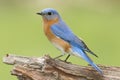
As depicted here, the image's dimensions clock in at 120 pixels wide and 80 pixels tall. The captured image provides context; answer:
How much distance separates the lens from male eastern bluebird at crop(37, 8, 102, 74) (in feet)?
30.5

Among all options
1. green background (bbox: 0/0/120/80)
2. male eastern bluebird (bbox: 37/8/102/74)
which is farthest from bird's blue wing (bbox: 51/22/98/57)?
green background (bbox: 0/0/120/80)

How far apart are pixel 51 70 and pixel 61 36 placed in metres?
0.65

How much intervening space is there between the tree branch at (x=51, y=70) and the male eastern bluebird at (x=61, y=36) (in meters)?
0.21

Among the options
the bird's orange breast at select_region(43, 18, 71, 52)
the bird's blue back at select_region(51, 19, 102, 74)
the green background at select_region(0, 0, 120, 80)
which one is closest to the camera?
the bird's blue back at select_region(51, 19, 102, 74)

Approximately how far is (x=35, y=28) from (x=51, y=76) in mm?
8129

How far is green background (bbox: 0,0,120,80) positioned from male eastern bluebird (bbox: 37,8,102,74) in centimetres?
396

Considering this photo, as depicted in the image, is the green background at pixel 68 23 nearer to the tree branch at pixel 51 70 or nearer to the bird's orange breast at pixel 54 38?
the bird's orange breast at pixel 54 38

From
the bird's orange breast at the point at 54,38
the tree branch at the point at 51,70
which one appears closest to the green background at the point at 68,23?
the bird's orange breast at the point at 54,38

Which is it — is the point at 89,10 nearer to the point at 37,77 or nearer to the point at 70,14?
the point at 70,14

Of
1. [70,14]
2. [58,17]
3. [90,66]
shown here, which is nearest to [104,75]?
[90,66]

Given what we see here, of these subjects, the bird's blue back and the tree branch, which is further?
the bird's blue back

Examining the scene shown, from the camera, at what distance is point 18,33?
16.5 metres

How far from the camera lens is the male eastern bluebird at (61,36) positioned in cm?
929

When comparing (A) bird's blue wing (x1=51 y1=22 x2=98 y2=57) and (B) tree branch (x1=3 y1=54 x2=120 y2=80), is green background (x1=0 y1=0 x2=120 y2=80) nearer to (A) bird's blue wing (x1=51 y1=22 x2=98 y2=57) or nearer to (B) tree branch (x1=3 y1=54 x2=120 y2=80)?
(A) bird's blue wing (x1=51 y1=22 x2=98 y2=57)
